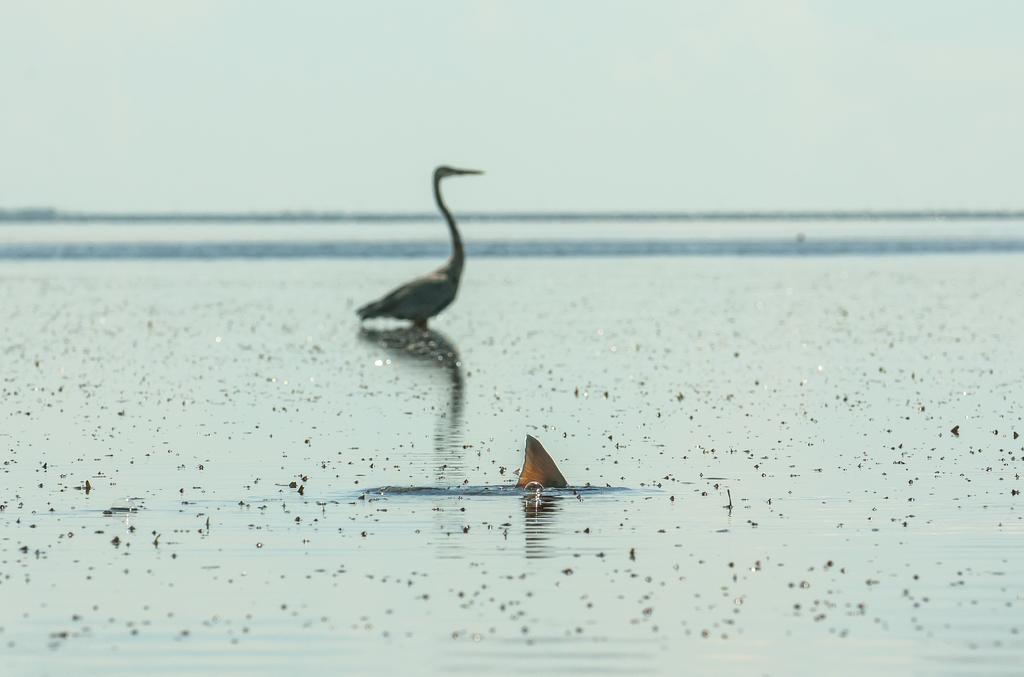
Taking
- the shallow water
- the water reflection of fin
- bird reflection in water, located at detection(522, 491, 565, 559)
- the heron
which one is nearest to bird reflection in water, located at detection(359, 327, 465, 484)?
the shallow water

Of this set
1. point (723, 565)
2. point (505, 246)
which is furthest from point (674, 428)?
point (505, 246)

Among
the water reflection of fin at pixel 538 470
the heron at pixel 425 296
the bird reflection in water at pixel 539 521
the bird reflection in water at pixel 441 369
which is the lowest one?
the bird reflection in water at pixel 539 521

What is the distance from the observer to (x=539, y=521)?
1432 cm

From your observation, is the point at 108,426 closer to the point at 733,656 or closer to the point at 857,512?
the point at 857,512

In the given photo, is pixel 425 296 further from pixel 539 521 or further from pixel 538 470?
pixel 539 521

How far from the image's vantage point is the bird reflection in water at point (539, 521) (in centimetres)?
1310

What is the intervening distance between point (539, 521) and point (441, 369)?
14.2 m

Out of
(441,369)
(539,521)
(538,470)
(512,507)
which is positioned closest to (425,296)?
(441,369)

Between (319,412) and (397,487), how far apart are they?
657 cm

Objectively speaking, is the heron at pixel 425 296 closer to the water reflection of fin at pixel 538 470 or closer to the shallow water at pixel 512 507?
the shallow water at pixel 512 507

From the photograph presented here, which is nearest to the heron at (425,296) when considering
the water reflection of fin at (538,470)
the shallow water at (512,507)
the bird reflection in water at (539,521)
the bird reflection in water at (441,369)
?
the bird reflection in water at (441,369)

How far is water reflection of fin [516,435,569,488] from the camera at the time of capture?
15.7 m

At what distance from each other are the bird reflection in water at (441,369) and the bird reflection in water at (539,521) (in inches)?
46.9

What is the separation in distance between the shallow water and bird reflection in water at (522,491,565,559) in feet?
0.16
